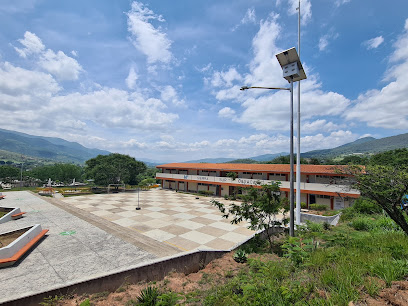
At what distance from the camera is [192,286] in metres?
6.64

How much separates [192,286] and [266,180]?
25524 millimetres

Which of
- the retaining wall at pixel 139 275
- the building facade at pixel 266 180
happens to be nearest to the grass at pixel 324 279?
the retaining wall at pixel 139 275

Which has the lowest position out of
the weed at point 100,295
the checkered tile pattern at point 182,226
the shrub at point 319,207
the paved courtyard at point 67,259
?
the shrub at point 319,207

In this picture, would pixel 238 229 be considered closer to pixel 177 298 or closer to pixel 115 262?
pixel 115 262

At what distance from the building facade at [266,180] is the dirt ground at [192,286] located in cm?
701

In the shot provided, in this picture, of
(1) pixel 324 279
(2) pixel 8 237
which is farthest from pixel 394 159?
(2) pixel 8 237

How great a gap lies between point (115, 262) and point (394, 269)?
10.8 meters

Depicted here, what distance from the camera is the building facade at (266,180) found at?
960 inches

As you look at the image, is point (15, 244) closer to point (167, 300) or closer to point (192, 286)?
point (192, 286)

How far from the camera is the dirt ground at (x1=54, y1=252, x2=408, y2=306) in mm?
3887

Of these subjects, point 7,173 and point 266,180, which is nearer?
point 266,180

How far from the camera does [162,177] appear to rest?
45062 millimetres

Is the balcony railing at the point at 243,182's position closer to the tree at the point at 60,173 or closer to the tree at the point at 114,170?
the tree at the point at 114,170

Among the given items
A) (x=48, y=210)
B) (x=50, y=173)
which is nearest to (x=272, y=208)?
(x=48, y=210)
